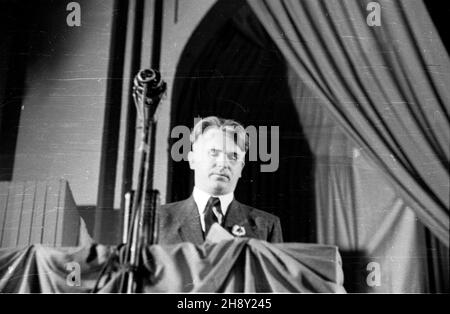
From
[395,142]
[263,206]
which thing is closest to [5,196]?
[263,206]

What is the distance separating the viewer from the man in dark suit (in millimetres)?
3025

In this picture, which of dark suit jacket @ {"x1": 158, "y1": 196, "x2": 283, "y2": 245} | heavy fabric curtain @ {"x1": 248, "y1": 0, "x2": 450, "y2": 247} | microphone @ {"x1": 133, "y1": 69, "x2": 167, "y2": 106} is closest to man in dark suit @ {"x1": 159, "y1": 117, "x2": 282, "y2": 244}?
dark suit jacket @ {"x1": 158, "y1": 196, "x2": 283, "y2": 245}

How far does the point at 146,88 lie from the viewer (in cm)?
320

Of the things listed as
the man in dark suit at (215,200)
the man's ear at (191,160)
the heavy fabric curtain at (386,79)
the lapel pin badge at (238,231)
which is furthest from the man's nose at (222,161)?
the heavy fabric curtain at (386,79)

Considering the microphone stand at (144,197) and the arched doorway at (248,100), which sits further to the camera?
the arched doorway at (248,100)

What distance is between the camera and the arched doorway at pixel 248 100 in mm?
3096

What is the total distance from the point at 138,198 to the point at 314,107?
926 millimetres

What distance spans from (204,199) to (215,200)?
0.05 metres

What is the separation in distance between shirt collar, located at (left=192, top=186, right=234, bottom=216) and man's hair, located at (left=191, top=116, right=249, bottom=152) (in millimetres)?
229

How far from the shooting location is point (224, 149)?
312cm

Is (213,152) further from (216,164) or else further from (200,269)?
(200,269)

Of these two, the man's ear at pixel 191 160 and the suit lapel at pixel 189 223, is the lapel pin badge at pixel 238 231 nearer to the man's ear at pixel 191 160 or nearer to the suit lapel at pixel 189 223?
the suit lapel at pixel 189 223

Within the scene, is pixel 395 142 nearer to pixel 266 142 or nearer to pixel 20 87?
pixel 266 142

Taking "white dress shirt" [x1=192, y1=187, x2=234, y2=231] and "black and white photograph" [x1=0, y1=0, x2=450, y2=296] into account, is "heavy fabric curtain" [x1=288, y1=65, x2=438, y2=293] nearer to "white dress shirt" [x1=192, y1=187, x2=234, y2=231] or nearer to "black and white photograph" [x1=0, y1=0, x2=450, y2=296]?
"black and white photograph" [x1=0, y1=0, x2=450, y2=296]
